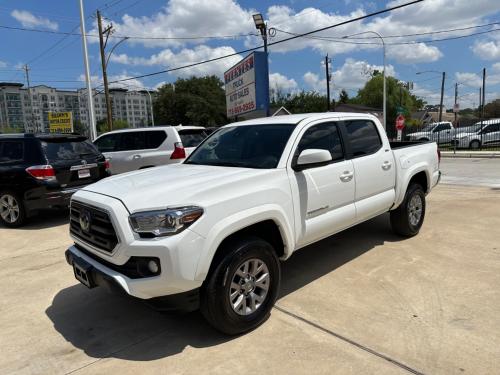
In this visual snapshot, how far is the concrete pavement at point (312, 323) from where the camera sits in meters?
2.97

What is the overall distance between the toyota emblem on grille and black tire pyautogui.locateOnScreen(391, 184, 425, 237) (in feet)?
13.3

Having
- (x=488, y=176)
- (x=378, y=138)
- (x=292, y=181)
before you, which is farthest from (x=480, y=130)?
(x=292, y=181)

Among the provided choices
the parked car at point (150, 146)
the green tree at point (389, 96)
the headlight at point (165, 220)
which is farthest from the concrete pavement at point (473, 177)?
the green tree at point (389, 96)

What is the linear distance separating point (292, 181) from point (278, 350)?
1478 millimetres

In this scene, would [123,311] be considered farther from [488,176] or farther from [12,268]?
[488,176]

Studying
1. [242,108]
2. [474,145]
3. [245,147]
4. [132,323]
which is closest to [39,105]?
[242,108]

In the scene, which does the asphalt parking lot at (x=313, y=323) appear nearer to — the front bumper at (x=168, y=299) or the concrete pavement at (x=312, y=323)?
the concrete pavement at (x=312, y=323)

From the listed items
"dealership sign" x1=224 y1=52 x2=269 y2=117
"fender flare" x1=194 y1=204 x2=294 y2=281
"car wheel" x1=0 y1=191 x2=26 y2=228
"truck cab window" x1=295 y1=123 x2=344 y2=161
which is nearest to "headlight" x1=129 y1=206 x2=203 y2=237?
"fender flare" x1=194 y1=204 x2=294 y2=281

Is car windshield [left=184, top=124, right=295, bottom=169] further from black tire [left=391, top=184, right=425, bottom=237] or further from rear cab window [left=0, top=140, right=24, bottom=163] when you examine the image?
rear cab window [left=0, top=140, right=24, bottom=163]

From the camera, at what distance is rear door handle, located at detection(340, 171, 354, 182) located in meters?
4.32

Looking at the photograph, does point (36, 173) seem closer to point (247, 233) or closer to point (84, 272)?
point (84, 272)

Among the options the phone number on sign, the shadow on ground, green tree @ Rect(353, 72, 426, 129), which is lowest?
the shadow on ground

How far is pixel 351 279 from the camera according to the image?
174 inches

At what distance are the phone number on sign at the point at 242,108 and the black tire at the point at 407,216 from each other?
9.50m
